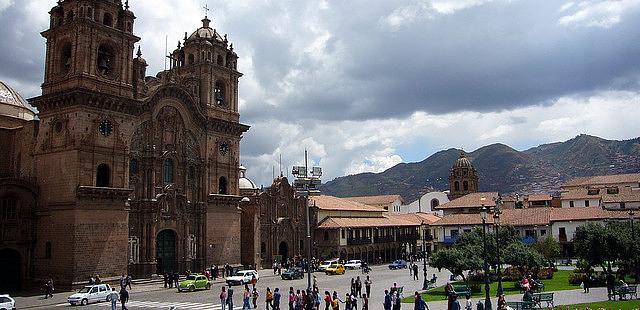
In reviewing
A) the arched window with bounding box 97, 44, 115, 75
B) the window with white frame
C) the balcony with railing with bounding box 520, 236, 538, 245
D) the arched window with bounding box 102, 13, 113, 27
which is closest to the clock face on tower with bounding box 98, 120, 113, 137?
the arched window with bounding box 97, 44, 115, 75

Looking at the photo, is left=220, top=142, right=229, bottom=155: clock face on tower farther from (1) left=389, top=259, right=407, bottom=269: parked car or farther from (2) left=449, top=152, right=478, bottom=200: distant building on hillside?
(2) left=449, top=152, right=478, bottom=200: distant building on hillside

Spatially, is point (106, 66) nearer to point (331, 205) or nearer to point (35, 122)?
point (35, 122)

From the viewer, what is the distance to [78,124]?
45500 millimetres

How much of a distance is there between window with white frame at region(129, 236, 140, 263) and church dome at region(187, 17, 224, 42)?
22404 mm

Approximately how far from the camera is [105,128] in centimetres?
4762

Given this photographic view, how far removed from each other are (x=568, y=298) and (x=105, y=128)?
35542 mm

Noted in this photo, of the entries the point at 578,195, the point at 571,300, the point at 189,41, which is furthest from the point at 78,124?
the point at 578,195

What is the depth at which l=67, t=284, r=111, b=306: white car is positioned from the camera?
36.7 metres

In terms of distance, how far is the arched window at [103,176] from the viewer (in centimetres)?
4747

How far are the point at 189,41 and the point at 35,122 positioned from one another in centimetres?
1850

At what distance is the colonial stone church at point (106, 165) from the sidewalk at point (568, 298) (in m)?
26.5

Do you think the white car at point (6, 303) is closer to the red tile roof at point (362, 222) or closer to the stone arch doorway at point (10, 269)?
the stone arch doorway at point (10, 269)

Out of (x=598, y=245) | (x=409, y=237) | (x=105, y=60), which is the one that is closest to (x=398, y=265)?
(x=409, y=237)

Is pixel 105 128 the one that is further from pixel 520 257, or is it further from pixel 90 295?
pixel 520 257
